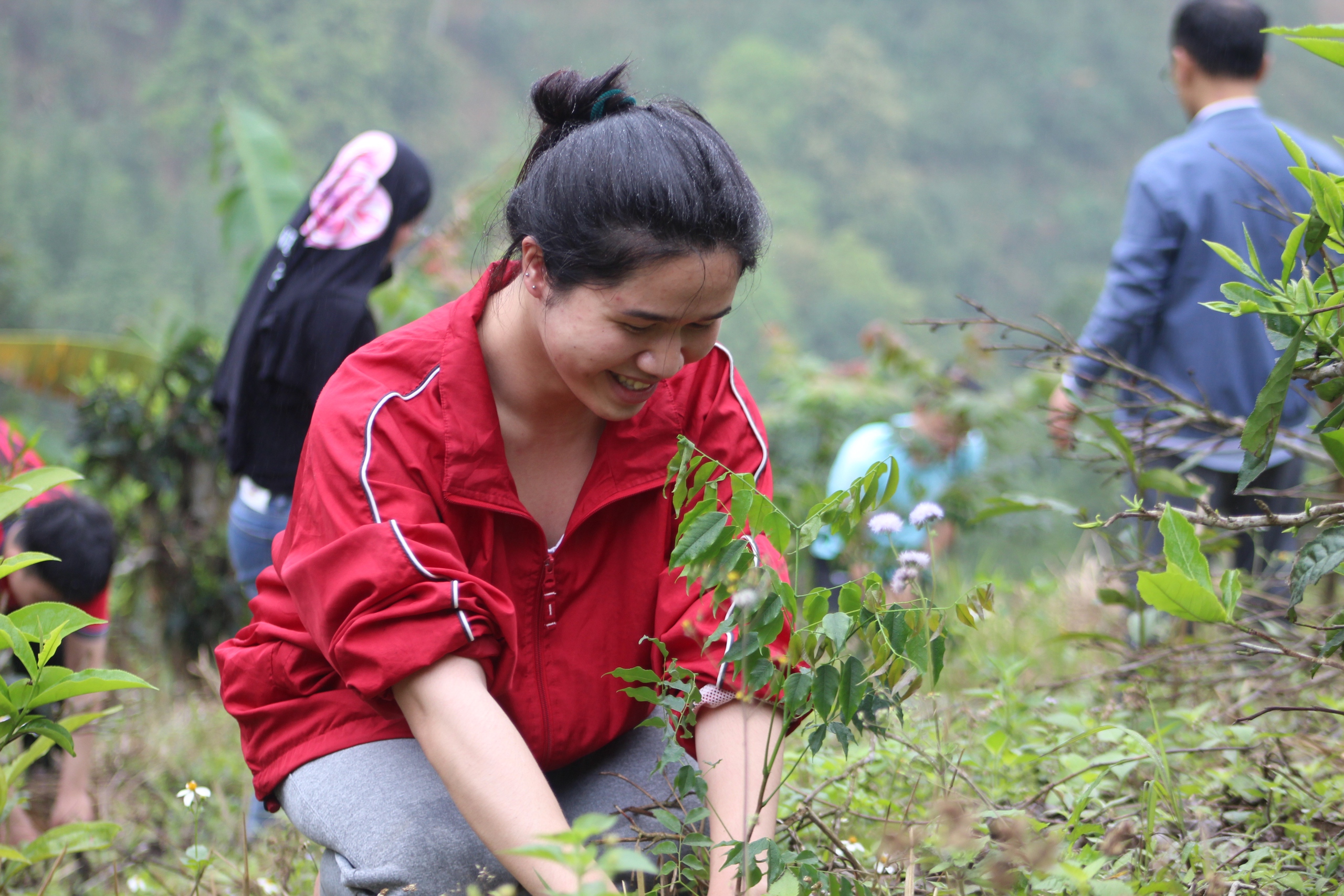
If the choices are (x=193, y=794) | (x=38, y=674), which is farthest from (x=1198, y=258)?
(x=38, y=674)

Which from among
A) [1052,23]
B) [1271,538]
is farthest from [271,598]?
[1052,23]

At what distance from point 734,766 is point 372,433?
590 mm

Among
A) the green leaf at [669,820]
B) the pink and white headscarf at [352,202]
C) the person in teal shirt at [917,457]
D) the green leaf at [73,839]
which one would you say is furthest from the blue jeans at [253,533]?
the person in teal shirt at [917,457]

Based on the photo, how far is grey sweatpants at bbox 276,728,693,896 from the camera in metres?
1.34

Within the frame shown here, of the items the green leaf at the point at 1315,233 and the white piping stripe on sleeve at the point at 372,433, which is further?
the white piping stripe on sleeve at the point at 372,433

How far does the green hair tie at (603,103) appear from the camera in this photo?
1509 mm

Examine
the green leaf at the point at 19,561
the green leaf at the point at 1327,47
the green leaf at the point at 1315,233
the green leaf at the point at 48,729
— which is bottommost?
the green leaf at the point at 48,729

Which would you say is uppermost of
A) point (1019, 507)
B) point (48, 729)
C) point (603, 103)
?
point (603, 103)

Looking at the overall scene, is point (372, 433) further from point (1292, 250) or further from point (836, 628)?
point (1292, 250)

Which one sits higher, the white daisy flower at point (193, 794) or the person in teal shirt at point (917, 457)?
the white daisy flower at point (193, 794)

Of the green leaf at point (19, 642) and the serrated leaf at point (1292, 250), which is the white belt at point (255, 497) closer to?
the green leaf at point (19, 642)

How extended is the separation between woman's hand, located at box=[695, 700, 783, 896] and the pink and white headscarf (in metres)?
1.74

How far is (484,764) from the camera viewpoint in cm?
125

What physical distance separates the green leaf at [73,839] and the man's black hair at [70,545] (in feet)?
3.00
